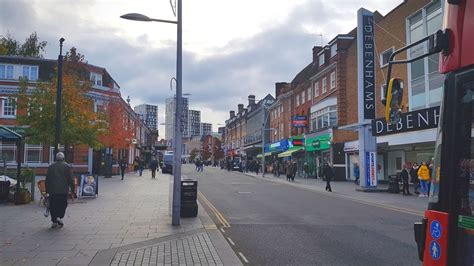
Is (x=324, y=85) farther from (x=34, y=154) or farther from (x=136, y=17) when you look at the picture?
(x=136, y=17)

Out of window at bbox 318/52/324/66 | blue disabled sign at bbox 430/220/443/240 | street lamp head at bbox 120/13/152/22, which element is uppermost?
window at bbox 318/52/324/66

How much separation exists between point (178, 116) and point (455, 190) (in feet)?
31.4

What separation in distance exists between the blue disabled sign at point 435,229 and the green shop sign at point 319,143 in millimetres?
38795

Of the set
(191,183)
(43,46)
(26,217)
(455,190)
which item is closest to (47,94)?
(26,217)

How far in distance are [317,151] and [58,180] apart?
122 feet

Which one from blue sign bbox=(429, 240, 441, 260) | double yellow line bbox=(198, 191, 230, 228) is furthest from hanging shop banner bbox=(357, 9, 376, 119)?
blue sign bbox=(429, 240, 441, 260)

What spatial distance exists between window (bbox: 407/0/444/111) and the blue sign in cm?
2357

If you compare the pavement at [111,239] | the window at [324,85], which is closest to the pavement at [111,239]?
the pavement at [111,239]

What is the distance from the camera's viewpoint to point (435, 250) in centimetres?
352

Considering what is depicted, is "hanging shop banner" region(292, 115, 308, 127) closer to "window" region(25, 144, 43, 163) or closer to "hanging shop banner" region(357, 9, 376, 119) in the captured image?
"hanging shop banner" region(357, 9, 376, 119)

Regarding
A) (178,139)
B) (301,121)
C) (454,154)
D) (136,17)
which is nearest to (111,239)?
(178,139)

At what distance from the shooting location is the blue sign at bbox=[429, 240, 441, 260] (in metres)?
3.48

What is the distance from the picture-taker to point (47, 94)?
74.8 feet

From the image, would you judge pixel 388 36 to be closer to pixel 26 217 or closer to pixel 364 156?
pixel 364 156
